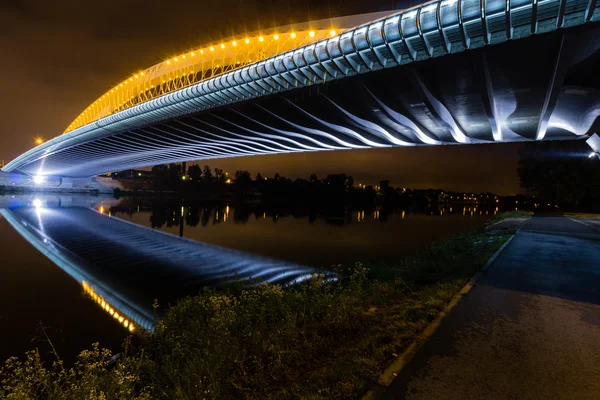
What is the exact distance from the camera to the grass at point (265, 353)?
338 centimetres

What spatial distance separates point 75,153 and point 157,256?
135 feet

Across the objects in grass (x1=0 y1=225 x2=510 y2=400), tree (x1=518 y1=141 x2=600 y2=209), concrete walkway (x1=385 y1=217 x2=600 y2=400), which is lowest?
grass (x1=0 y1=225 x2=510 y2=400)

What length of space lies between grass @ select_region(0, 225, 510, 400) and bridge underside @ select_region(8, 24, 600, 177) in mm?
8799

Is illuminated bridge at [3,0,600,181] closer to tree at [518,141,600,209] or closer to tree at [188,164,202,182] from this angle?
tree at [518,141,600,209]

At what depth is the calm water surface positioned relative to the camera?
7359 mm

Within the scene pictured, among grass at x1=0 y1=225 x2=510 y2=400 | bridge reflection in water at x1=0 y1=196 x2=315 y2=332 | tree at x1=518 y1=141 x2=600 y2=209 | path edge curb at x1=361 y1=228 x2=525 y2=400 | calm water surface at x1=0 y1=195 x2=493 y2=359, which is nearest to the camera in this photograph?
path edge curb at x1=361 y1=228 x2=525 y2=400

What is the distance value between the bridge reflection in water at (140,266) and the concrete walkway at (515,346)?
633 cm

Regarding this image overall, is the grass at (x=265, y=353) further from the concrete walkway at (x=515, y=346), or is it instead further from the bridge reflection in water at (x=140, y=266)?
the bridge reflection in water at (x=140, y=266)

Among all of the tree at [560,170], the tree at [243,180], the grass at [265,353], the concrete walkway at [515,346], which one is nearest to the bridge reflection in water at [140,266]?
the grass at [265,353]

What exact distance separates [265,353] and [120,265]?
1183 cm

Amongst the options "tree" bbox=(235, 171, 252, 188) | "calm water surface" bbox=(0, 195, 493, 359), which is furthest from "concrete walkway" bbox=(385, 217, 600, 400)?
"tree" bbox=(235, 171, 252, 188)

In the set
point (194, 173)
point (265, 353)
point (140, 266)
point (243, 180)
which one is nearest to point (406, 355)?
point (265, 353)

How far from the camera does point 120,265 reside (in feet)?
44.9

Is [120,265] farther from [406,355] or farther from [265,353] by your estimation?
[406,355]
